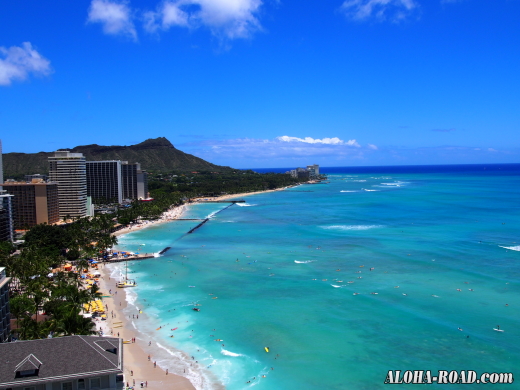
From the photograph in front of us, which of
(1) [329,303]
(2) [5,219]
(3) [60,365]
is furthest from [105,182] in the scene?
(3) [60,365]

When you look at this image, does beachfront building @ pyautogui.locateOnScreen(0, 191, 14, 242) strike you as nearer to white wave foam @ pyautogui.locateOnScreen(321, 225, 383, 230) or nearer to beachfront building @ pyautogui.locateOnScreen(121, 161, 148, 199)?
white wave foam @ pyautogui.locateOnScreen(321, 225, 383, 230)

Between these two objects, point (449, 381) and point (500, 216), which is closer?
point (449, 381)

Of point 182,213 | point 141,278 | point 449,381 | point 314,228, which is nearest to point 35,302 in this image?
point 141,278

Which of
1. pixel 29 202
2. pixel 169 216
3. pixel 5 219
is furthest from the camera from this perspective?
pixel 169 216

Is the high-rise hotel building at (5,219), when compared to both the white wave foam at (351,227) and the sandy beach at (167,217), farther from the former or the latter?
the white wave foam at (351,227)

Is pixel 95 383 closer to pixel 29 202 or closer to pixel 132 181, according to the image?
pixel 29 202

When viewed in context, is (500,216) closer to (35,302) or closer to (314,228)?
(314,228)

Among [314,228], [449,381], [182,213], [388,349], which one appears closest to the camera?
[449,381]
